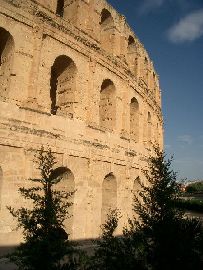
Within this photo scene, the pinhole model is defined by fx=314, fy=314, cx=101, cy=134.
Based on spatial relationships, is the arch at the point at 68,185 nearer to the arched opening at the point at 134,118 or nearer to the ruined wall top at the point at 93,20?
the ruined wall top at the point at 93,20

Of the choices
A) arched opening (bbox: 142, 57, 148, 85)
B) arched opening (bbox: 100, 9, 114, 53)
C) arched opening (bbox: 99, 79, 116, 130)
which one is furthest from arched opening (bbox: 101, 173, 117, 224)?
arched opening (bbox: 142, 57, 148, 85)

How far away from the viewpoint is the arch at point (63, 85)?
12750 mm

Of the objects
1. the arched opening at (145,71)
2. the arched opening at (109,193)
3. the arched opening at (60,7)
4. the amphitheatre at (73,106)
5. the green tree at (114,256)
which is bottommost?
the green tree at (114,256)

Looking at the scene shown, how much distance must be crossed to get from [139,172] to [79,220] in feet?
17.4

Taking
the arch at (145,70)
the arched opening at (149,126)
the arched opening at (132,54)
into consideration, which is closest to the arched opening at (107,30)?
the arched opening at (132,54)

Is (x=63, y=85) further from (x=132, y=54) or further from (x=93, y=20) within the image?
(x=132, y=54)

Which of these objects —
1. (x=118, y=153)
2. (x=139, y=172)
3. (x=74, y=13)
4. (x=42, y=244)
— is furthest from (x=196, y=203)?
(x=42, y=244)

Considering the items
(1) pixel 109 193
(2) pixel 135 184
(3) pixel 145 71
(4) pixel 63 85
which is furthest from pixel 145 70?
(1) pixel 109 193

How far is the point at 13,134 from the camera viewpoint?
10148mm

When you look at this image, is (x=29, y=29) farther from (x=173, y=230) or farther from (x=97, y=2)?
(x=173, y=230)

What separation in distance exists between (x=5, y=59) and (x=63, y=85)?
2838 millimetres

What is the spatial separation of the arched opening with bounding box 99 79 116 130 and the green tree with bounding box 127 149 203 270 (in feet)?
21.8

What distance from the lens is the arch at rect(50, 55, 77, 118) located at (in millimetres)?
12750

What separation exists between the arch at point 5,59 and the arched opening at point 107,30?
5650 mm
